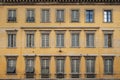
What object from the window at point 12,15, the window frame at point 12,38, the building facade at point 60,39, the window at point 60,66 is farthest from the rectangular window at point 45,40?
the window at point 12,15

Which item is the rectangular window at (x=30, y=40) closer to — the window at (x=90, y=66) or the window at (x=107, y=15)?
the window at (x=90, y=66)

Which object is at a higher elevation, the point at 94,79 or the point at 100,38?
the point at 100,38

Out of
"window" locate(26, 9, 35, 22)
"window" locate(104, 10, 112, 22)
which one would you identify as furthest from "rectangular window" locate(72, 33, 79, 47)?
"window" locate(26, 9, 35, 22)

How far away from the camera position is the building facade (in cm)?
4994

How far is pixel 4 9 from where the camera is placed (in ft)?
166

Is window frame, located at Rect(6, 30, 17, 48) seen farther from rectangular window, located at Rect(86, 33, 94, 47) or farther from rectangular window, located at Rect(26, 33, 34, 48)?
rectangular window, located at Rect(86, 33, 94, 47)

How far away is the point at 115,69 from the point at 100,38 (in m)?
3.57

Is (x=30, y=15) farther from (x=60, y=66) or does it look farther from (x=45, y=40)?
(x=60, y=66)

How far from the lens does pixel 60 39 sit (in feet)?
166

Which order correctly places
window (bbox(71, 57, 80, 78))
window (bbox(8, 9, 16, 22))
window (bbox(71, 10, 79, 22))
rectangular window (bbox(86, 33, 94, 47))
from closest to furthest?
1. window (bbox(71, 57, 80, 78))
2. rectangular window (bbox(86, 33, 94, 47))
3. window (bbox(71, 10, 79, 22))
4. window (bbox(8, 9, 16, 22))

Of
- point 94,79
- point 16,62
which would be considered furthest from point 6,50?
point 94,79

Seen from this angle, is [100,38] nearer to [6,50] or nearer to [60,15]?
[60,15]

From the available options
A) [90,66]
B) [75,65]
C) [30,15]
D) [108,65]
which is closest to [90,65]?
[90,66]

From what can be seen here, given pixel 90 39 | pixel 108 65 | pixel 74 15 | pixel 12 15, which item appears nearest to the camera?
pixel 108 65
